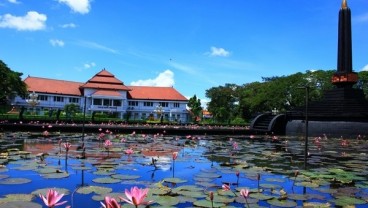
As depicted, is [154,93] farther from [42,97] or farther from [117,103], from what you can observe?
[42,97]

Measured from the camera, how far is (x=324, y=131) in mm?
24438

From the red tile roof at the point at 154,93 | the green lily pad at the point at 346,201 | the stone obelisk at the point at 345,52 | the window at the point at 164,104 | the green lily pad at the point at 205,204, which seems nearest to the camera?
the green lily pad at the point at 205,204

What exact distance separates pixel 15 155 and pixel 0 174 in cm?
285

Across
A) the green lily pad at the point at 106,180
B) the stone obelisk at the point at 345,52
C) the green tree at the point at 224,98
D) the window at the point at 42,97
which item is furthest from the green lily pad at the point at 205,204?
the window at the point at 42,97

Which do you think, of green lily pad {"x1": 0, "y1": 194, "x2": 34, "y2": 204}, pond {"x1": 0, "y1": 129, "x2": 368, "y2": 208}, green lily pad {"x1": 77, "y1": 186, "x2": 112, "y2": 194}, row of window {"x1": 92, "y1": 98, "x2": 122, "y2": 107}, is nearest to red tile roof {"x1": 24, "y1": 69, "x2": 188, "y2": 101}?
row of window {"x1": 92, "y1": 98, "x2": 122, "y2": 107}

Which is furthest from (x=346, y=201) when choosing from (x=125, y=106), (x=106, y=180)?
(x=125, y=106)

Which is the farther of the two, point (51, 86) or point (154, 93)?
point (154, 93)

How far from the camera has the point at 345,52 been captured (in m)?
27.4

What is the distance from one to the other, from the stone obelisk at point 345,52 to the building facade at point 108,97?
33.5 m

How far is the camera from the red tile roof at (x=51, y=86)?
60.1 metres

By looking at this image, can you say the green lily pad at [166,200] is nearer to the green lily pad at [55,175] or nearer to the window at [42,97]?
the green lily pad at [55,175]

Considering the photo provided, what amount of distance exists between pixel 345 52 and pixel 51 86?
49.4m

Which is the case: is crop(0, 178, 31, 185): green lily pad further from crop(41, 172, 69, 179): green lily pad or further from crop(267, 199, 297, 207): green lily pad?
crop(267, 199, 297, 207): green lily pad

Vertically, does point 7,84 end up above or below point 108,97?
below
